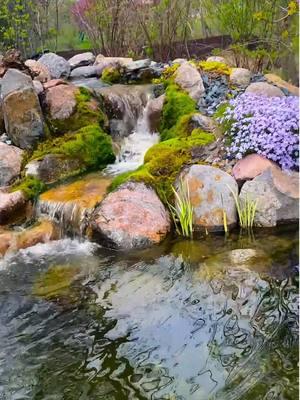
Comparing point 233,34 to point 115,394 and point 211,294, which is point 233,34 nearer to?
point 211,294

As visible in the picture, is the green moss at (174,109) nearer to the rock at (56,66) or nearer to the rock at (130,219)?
the rock at (130,219)

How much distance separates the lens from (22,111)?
21.1 feet

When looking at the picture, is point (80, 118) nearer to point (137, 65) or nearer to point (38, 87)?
point (38, 87)

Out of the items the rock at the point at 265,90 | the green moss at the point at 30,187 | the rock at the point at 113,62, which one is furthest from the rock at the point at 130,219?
the rock at the point at 113,62

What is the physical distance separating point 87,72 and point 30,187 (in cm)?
473

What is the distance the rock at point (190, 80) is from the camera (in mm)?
7480

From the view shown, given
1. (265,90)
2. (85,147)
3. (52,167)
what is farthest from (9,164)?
(265,90)

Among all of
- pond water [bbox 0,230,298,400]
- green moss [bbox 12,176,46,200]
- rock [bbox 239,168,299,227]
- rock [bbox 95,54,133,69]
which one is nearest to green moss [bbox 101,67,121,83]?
rock [bbox 95,54,133,69]

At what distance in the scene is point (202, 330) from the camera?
3.31 meters

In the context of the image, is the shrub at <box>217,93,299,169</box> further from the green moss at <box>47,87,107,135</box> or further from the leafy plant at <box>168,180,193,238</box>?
the green moss at <box>47,87,107,135</box>

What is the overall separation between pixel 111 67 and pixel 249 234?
5791 millimetres

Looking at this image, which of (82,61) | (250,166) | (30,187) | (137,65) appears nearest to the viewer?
(250,166)

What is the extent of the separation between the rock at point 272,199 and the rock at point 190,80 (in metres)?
2.72

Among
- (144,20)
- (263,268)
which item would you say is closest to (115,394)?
(263,268)
